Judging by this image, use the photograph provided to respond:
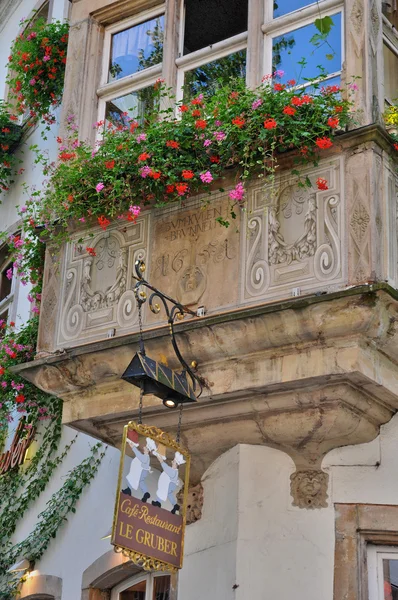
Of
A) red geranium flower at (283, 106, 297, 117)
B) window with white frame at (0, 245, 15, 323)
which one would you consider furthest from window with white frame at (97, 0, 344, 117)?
window with white frame at (0, 245, 15, 323)

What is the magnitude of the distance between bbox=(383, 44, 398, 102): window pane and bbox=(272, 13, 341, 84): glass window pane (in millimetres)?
399

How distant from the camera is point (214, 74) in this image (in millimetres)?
9227

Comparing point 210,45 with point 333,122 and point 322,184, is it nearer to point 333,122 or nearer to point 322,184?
point 333,122

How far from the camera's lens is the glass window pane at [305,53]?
8.48 metres

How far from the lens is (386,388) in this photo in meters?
7.82

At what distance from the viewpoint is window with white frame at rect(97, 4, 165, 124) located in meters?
9.67

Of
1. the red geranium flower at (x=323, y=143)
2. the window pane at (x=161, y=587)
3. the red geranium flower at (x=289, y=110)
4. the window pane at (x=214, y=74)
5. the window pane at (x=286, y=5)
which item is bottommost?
the window pane at (x=161, y=587)

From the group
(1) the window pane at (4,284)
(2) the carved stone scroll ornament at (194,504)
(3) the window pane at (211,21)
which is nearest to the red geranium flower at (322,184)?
(3) the window pane at (211,21)

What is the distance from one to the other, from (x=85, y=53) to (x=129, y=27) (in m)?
0.44

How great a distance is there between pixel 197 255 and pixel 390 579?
2.61m

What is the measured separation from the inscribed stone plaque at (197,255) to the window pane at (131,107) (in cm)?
119

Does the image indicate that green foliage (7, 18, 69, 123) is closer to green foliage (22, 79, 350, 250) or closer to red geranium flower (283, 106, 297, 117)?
green foliage (22, 79, 350, 250)

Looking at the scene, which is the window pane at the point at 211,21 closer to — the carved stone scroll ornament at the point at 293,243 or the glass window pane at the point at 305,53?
the glass window pane at the point at 305,53

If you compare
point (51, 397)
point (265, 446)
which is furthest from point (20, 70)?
point (265, 446)
